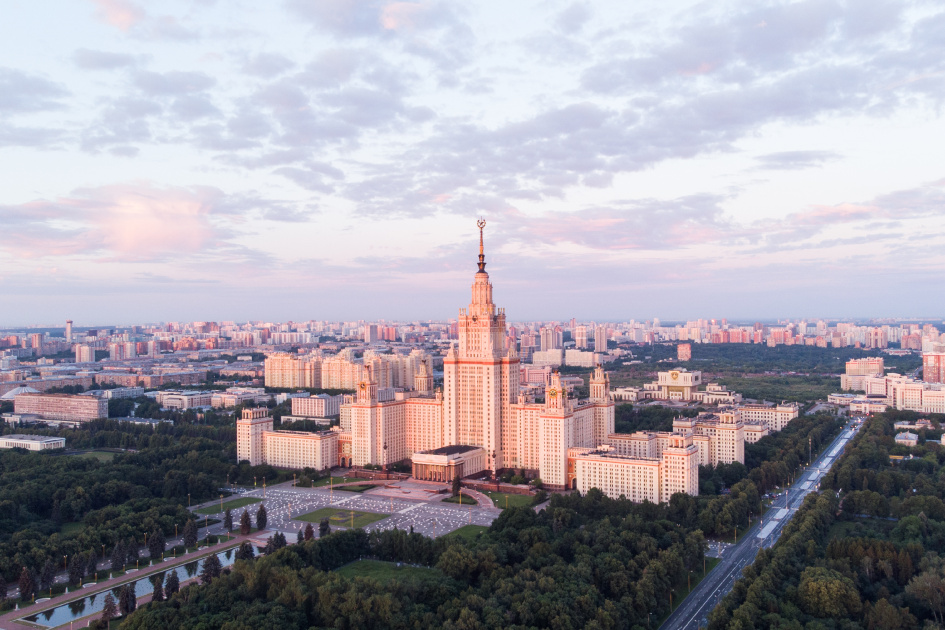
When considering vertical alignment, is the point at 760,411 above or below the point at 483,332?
below

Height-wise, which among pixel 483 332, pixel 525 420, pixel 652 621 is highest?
pixel 483 332

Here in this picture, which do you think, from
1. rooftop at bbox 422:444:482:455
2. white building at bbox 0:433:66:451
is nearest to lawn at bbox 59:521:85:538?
rooftop at bbox 422:444:482:455

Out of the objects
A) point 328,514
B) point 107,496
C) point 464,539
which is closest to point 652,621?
point 464,539

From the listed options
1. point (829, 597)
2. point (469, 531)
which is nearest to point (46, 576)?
point (469, 531)

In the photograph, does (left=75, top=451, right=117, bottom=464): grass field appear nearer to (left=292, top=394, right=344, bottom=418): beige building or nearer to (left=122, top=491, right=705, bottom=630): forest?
(left=292, top=394, right=344, bottom=418): beige building

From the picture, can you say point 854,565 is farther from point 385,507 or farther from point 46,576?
point 46,576

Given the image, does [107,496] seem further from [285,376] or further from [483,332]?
[285,376]
